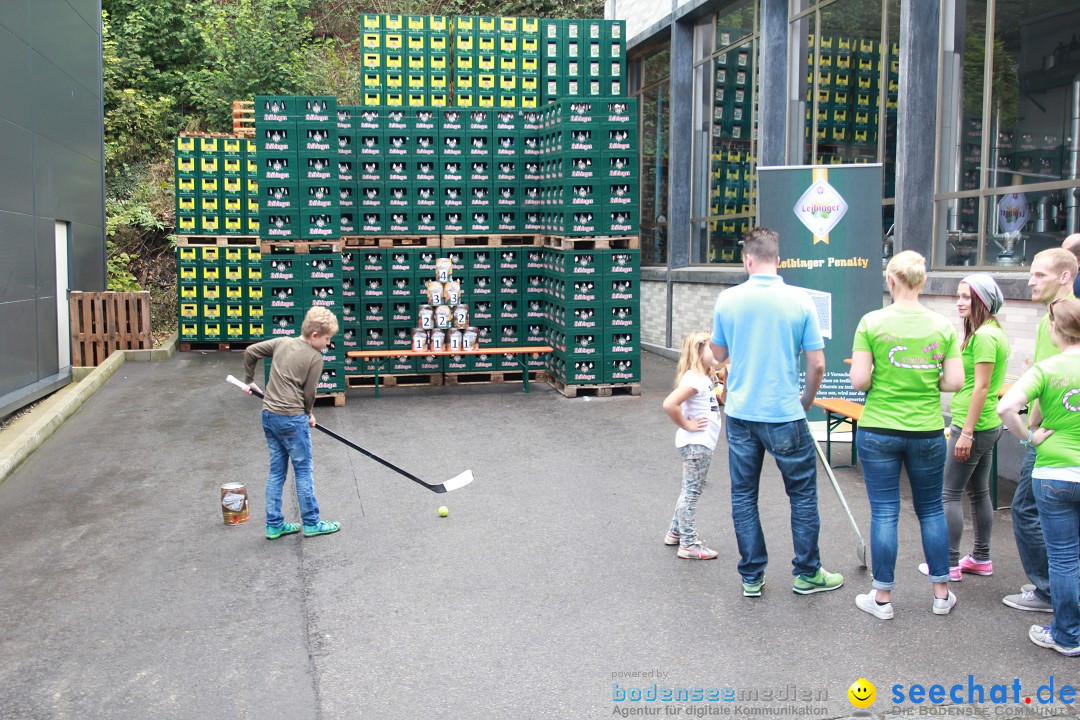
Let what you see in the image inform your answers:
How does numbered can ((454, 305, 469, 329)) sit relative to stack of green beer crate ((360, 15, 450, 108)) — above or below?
below

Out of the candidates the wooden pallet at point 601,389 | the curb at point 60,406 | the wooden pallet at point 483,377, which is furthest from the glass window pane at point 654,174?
the curb at point 60,406

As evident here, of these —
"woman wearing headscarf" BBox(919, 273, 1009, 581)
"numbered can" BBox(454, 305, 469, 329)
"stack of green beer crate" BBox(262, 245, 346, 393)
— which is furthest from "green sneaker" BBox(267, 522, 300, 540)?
"numbered can" BBox(454, 305, 469, 329)

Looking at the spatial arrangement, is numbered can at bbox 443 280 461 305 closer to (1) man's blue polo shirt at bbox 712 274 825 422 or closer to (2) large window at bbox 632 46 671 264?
(2) large window at bbox 632 46 671 264

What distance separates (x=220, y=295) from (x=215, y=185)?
2.11 metres

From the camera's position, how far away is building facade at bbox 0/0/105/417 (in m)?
12.9

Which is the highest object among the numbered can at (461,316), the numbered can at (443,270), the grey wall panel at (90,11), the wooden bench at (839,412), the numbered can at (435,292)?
the grey wall panel at (90,11)

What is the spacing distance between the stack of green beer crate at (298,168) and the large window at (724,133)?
6655mm

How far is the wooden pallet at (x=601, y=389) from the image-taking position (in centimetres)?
1347

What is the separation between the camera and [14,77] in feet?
43.1

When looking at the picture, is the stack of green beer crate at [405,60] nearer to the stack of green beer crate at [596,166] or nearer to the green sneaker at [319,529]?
the stack of green beer crate at [596,166]

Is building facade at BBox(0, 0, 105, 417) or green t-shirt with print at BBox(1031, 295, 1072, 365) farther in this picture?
building facade at BBox(0, 0, 105, 417)

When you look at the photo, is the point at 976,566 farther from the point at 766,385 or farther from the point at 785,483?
the point at 766,385

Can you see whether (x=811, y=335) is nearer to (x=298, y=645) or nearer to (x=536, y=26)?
(x=298, y=645)

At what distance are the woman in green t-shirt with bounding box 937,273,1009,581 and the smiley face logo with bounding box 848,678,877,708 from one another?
5.75ft
